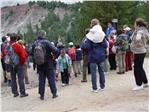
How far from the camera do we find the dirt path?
10305 mm

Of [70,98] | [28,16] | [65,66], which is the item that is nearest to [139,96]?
[70,98]

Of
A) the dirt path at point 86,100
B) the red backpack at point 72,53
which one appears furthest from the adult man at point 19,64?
the red backpack at point 72,53

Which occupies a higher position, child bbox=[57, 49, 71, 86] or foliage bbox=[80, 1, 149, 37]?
foliage bbox=[80, 1, 149, 37]

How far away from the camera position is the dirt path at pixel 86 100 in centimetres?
1030

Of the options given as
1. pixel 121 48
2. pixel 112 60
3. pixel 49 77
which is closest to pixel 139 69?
pixel 49 77

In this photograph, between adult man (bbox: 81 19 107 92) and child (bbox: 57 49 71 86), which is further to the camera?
child (bbox: 57 49 71 86)

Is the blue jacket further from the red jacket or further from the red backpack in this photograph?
the red backpack

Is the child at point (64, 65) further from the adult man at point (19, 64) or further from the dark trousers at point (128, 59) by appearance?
the dark trousers at point (128, 59)

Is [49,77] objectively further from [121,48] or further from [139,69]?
[121,48]

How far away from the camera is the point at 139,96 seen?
36.7 feet

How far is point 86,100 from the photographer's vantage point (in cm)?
1133

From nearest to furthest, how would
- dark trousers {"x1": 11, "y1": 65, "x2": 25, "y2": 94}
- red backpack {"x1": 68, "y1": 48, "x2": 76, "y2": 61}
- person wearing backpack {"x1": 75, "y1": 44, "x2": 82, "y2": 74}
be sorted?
dark trousers {"x1": 11, "y1": 65, "x2": 25, "y2": 94} < red backpack {"x1": 68, "y1": 48, "x2": 76, "y2": 61} < person wearing backpack {"x1": 75, "y1": 44, "x2": 82, "y2": 74}

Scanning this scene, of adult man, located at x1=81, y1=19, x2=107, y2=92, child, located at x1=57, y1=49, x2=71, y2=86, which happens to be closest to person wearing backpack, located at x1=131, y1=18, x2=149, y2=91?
adult man, located at x1=81, y1=19, x2=107, y2=92

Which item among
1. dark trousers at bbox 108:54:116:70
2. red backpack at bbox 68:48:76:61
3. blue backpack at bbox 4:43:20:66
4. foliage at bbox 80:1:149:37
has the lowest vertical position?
dark trousers at bbox 108:54:116:70
